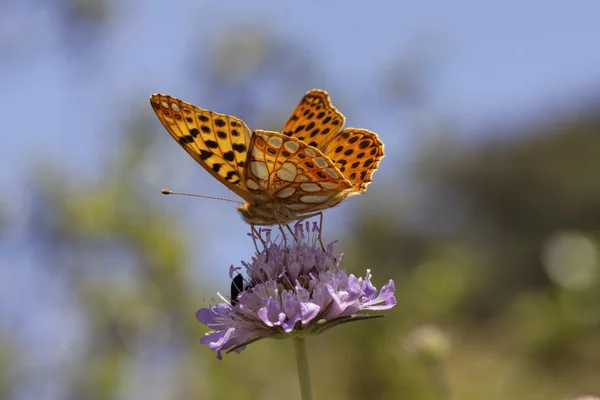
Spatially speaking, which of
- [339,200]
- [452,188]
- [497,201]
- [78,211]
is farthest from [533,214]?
[339,200]

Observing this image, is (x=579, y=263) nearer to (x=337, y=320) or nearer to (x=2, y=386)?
(x=2, y=386)

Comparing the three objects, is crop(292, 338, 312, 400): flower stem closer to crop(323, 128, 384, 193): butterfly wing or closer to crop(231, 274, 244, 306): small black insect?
crop(231, 274, 244, 306): small black insect

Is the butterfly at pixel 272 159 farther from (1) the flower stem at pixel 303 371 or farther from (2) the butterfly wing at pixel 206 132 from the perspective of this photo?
(1) the flower stem at pixel 303 371

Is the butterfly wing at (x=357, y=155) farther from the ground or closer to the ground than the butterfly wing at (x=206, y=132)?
closer to the ground

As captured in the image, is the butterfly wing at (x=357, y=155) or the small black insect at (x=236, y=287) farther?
the butterfly wing at (x=357, y=155)

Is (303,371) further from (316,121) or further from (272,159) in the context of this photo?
(316,121)

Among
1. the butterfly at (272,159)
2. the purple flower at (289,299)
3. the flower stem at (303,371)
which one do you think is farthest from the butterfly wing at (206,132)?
the flower stem at (303,371)
